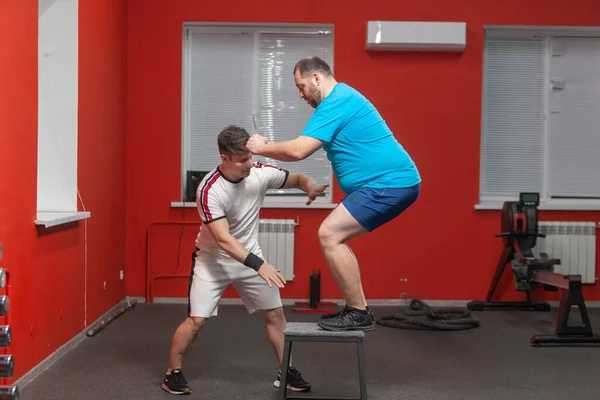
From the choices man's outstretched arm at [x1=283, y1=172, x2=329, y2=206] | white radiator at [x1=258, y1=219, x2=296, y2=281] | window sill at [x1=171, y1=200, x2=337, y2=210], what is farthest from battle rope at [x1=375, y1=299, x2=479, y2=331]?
man's outstretched arm at [x1=283, y1=172, x2=329, y2=206]

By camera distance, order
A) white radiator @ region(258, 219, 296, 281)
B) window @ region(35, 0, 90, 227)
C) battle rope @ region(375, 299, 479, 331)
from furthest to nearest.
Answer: white radiator @ region(258, 219, 296, 281) < battle rope @ region(375, 299, 479, 331) < window @ region(35, 0, 90, 227)

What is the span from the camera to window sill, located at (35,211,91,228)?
3.91 m

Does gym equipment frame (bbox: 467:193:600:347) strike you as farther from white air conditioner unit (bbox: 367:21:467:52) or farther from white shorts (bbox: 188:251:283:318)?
white shorts (bbox: 188:251:283:318)

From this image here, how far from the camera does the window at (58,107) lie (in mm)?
4633

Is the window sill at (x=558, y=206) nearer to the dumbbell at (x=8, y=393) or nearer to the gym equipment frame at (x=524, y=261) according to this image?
the gym equipment frame at (x=524, y=261)

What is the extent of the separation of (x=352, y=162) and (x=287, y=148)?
32cm

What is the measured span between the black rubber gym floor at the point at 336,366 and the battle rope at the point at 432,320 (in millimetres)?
57

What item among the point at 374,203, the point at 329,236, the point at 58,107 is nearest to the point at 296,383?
the point at 329,236

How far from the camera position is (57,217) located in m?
4.20

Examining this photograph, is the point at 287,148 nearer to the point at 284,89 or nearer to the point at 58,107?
the point at 58,107

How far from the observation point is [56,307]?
Result: 4262 millimetres

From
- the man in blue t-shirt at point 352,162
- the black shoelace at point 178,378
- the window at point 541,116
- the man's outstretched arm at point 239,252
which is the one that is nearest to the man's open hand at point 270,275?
the man's outstretched arm at point 239,252

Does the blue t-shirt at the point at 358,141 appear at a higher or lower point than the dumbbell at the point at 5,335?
higher

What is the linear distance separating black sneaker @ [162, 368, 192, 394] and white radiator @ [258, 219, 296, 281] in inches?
109
